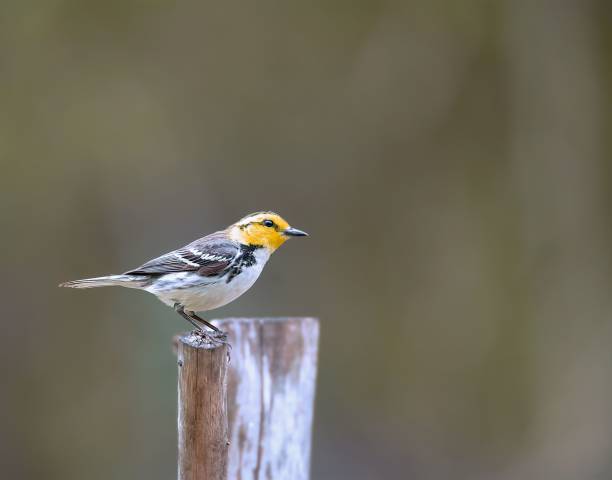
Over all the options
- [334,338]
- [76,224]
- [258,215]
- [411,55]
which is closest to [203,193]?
[76,224]

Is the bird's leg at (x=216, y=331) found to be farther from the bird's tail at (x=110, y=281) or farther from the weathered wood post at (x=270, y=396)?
the bird's tail at (x=110, y=281)

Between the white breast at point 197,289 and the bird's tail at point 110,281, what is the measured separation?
8 cm

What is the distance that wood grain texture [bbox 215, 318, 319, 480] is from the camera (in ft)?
15.7

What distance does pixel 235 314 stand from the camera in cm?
1134

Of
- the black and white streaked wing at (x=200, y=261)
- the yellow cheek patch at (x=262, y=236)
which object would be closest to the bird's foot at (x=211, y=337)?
the black and white streaked wing at (x=200, y=261)

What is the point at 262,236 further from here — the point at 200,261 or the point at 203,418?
the point at 203,418

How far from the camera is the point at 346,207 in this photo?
13773mm

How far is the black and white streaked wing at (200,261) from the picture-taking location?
5129 mm

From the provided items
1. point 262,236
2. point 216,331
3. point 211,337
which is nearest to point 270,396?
point 216,331

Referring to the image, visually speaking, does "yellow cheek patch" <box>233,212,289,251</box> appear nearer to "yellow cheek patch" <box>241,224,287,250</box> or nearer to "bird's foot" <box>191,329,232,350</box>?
"yellow cheek patch" <box>241,224,287,250</box>

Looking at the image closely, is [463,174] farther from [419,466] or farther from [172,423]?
[172,423]

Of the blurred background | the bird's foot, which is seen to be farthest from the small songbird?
the blurred background

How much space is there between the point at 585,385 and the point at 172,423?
5632 mm

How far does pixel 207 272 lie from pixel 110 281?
0.56m
